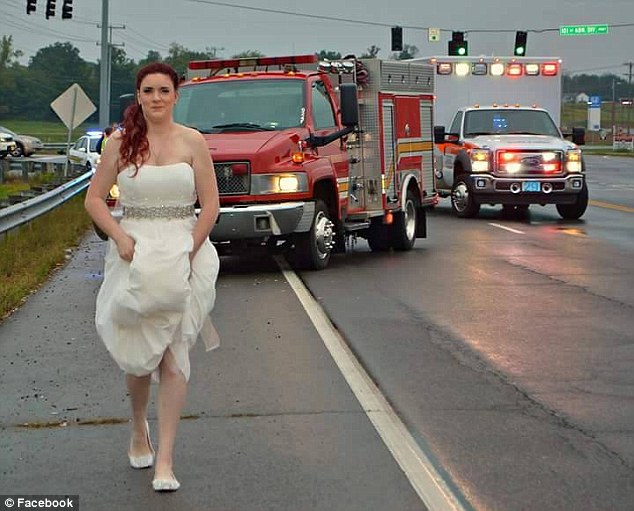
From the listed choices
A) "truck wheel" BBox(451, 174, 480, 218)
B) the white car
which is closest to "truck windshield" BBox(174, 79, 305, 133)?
"truck wheel" BBox(451, 174, 480, 218)

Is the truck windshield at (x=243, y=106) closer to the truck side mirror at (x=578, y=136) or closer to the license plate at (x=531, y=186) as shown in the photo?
the license plate at (x=531, y=186)

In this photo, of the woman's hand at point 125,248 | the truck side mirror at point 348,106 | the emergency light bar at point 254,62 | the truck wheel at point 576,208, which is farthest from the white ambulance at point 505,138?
the woman's hand at point 125,248

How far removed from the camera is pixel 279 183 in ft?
45.8

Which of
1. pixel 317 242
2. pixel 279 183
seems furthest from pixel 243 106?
pixel 317 242

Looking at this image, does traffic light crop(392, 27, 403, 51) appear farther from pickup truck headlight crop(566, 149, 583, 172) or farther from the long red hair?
the long red hair

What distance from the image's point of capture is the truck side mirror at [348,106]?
14414 millimetres

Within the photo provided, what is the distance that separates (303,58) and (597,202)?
1447 cm

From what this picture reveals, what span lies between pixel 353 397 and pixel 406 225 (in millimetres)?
9544

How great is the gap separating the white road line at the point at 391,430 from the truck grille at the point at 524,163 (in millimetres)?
12302

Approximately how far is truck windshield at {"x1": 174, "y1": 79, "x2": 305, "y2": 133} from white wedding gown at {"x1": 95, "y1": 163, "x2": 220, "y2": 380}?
8980mm

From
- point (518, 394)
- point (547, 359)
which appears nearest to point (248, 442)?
point (518, 394)

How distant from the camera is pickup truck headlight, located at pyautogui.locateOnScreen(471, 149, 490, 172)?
22.7 m

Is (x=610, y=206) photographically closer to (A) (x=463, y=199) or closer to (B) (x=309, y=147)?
(A) (x=463, y=199)

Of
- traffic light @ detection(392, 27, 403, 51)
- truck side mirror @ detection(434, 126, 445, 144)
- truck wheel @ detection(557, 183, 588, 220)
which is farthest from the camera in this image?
traffic light @ detection(392, 27, 403, 51)
